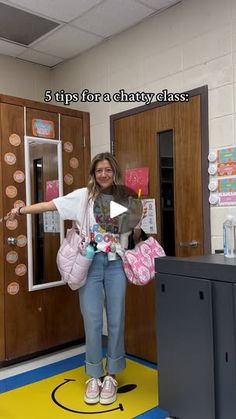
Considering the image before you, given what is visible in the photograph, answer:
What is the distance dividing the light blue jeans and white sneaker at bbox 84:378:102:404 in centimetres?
4

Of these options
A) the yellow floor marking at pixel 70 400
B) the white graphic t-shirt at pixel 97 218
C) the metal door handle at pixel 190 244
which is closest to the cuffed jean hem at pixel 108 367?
the yellow floor marking at pixel 70 400

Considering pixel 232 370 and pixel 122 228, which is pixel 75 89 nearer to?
pixel 122 228

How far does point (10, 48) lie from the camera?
3328 mm

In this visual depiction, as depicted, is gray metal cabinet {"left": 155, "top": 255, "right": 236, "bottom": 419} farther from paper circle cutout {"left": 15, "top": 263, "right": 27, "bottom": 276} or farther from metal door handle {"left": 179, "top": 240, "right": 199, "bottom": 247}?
paper circle cutout {"left": 15, "top": 263, "right": 27, "bottom": 276}

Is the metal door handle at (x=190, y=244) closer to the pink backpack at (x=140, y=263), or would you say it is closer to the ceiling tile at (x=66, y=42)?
the pink backpack at (x=140, y=263)

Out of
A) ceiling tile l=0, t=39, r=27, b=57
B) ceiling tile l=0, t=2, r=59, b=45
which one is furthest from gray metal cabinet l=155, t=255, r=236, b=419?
ceiling tile l=0, t=39, r=27, b=57

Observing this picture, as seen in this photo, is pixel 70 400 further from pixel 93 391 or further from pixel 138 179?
pixel 138 179

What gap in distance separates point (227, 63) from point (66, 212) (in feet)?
4.51

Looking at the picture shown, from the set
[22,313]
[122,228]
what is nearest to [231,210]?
[122,228]

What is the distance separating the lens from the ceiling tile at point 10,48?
324 centimetres

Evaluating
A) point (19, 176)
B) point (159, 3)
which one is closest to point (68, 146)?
point (19, 176)

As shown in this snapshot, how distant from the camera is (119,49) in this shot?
3.10 m
